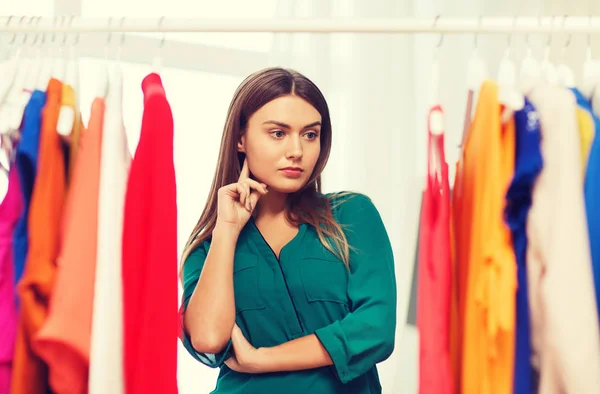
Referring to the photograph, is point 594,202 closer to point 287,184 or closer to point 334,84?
point 287,184

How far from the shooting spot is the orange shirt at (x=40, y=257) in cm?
91

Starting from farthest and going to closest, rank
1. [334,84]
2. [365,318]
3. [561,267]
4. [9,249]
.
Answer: [334,84] → [365,318] → [9,249] → [561,267]

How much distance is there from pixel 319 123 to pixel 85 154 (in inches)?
20.3

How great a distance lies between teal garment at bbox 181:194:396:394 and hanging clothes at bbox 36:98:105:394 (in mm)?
381

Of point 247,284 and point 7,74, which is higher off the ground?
point 7,74

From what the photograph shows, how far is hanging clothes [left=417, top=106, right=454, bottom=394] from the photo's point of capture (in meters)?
0.94

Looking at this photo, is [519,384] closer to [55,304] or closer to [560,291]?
[560,291]

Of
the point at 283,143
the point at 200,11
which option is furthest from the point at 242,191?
the point at 200,11

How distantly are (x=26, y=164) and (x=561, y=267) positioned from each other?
0.77m

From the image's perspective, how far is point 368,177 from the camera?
2090 millimetres

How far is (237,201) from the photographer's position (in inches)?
49.0

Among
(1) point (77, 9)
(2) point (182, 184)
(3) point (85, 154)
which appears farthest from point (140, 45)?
(3) point (85, 154)

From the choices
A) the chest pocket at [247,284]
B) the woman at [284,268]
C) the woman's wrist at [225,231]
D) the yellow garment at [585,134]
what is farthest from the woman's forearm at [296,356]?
the yellow garment at [585,134]

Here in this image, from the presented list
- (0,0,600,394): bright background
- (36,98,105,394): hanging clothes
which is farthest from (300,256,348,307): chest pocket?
(0,0,600,394): bright background
